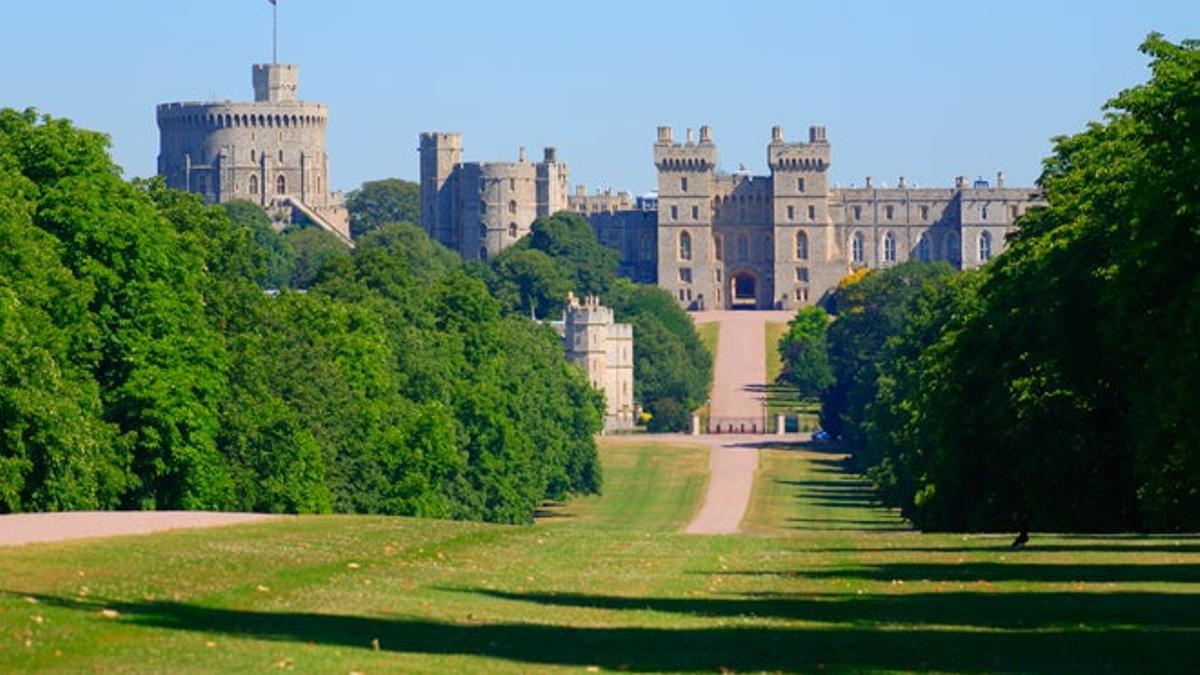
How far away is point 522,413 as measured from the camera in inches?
3438

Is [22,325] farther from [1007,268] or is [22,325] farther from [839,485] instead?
[839,485]

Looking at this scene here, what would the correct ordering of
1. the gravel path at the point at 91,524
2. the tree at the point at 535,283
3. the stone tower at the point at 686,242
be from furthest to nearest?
the stone tower at the point at 686,242 → the tree at the point at 535,283 → the gravel path at the point at 91,524

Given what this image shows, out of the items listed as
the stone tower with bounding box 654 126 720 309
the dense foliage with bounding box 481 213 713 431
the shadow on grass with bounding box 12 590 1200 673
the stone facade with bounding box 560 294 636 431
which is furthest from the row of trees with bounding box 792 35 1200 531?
the stone tower with bounding box 654 126 720 309

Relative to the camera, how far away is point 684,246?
199 m

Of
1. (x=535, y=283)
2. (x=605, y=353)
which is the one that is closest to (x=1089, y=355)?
(x=605, y=353)

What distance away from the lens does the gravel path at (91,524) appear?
101 ft

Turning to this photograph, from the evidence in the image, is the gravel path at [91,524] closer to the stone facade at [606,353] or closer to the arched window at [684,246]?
the stone facade at [606,353]

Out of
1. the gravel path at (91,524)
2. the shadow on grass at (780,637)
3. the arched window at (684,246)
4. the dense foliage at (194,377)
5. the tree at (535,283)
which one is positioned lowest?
the shadow on grass at (780,637)

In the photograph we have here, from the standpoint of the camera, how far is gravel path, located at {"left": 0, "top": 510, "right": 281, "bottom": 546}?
3067 centimetres

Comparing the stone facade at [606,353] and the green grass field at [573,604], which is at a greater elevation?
the stone facade at [606,353]

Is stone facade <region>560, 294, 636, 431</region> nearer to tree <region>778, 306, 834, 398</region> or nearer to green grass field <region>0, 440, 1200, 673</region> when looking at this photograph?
tree <region>778, 306, 834, 398</region>

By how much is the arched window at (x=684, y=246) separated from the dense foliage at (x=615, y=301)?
20.3ft

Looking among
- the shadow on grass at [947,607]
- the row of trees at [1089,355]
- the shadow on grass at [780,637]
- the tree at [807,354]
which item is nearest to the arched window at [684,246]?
the tree at [807,354]

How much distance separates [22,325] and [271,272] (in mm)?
123400
